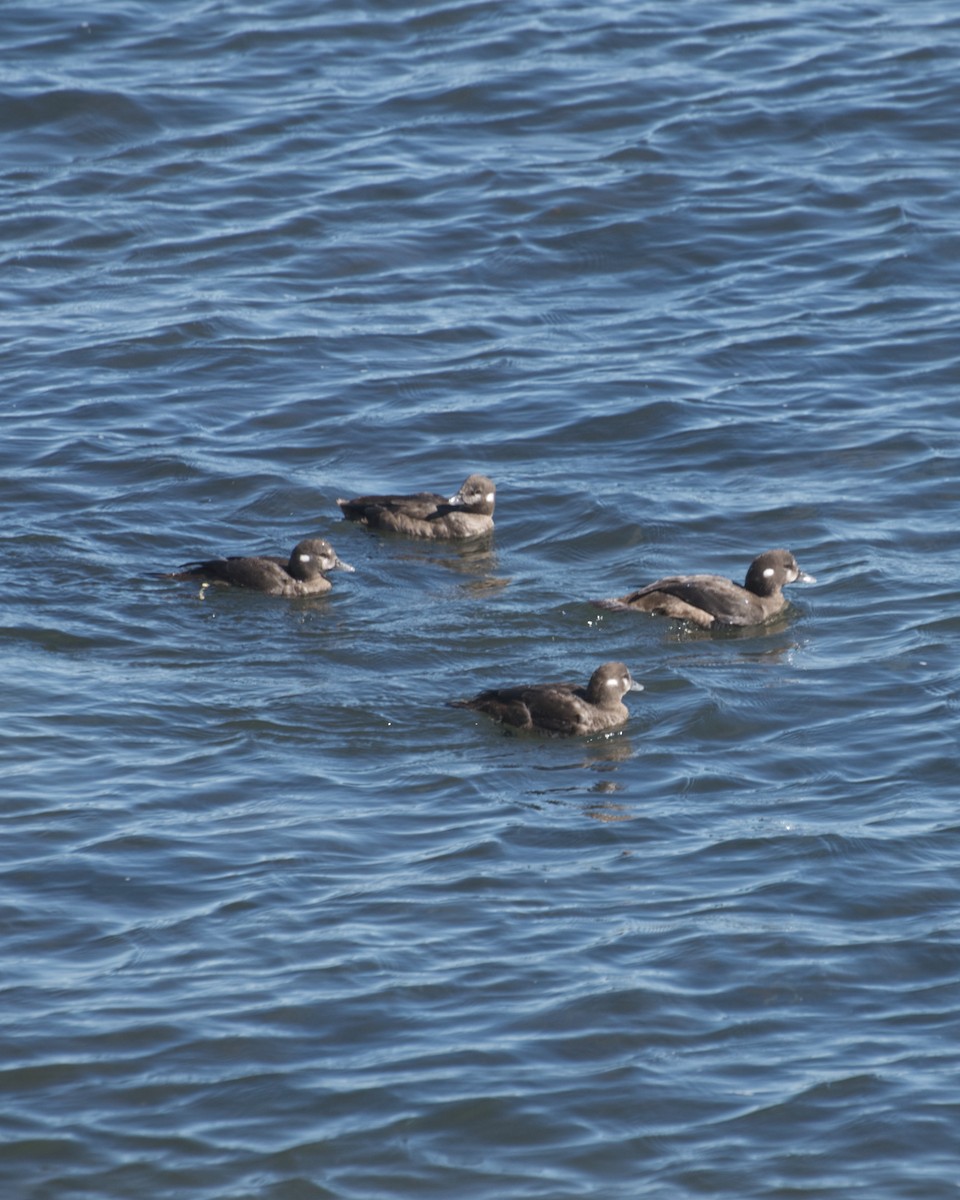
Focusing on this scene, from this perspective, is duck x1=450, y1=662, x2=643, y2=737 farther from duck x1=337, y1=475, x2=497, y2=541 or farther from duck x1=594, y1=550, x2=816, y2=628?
duck x1=337, y1=475, x2=497, y2=541

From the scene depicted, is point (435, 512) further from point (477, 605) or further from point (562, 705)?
point (562, 705)

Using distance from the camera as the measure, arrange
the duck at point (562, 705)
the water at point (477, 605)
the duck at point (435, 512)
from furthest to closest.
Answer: the duck at point (435, 512) → the duck at point (562, 705) → the water at point (477, 605)

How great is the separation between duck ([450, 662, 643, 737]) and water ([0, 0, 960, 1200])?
16 cm

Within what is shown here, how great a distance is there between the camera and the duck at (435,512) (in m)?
14.5

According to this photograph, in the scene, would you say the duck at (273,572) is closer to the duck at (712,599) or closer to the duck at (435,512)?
the duck at (435,512)

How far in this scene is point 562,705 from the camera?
448 inches

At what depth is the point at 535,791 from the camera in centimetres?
1084

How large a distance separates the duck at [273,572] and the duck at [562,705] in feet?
7.52

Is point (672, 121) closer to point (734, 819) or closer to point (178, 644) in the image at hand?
point (178, 644)

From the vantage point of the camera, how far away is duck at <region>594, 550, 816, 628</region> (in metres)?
13.1

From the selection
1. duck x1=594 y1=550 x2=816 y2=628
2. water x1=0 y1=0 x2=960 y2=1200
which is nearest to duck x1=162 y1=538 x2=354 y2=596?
water x1=0 y1=0 x2=960 y2=1200

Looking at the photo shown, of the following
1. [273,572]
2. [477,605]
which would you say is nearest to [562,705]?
[477,605]

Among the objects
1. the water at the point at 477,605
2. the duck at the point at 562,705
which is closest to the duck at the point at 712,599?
the water at the point at 477,605

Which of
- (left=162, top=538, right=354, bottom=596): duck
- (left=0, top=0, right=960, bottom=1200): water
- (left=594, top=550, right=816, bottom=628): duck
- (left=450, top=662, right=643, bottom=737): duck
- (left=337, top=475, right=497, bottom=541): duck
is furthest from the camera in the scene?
(left=337, top=475, right=497, bottom=541): duck
